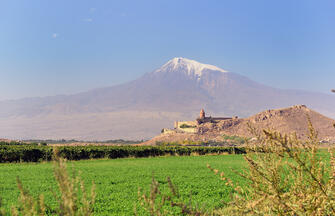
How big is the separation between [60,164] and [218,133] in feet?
325

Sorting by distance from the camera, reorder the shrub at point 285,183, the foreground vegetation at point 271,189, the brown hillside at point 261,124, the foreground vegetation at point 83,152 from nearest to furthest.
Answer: the foreground vegetation at point 271,189, the shrub at point 285,183, the foreground vegetation at point 83,152, the brown hillside at point 261,124

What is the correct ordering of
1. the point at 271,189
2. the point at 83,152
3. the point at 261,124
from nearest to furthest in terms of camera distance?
1. the point at 271,189
2. the point at 83,152
3. the point at 261,124

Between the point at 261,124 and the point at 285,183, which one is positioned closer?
the point at 285,183

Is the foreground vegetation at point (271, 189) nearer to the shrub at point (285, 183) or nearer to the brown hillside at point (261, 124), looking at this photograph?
the shrub at point (285, 183)

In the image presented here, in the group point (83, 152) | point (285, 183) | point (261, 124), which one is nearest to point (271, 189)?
point (285, 183)

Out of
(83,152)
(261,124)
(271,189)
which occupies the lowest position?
(83,152)

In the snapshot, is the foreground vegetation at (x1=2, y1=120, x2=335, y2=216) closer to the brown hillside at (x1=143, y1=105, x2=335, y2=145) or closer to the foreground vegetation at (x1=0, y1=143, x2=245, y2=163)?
the foreground vegetation at (x1=0, y1=143, x2=245, y2=163)

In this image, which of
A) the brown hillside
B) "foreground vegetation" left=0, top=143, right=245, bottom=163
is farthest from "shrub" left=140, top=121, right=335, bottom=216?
the brown hillside

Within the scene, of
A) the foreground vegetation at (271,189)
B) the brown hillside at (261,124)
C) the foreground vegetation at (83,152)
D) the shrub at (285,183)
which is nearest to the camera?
the foreground vegetation at (271,189)

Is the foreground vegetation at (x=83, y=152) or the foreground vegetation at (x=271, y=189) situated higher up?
the foreground vegetation at (x=271, y=189)

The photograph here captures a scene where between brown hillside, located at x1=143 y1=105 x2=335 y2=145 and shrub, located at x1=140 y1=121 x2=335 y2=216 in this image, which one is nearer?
shrub, located at x1=140 y1=121 x2=335 y2=216

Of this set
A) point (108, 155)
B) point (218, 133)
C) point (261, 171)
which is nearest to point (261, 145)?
point (261, 171)

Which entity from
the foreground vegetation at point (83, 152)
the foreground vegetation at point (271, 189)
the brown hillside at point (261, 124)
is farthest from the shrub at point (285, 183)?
the brown hillside at point (261, 124)

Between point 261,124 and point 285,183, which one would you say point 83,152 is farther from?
point 261,124
